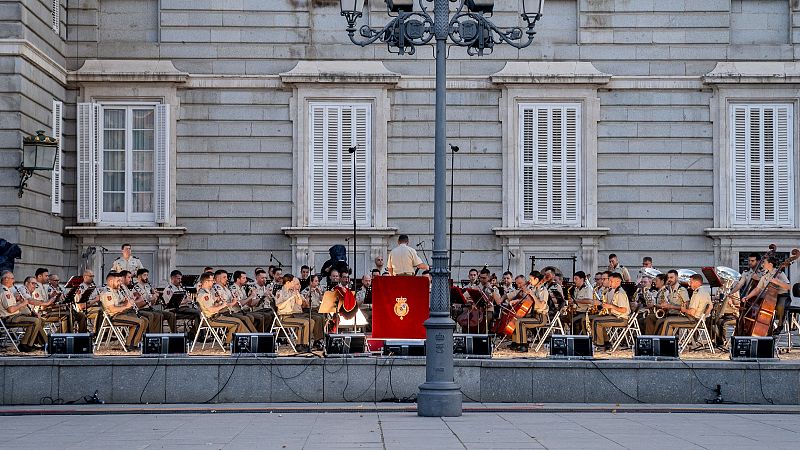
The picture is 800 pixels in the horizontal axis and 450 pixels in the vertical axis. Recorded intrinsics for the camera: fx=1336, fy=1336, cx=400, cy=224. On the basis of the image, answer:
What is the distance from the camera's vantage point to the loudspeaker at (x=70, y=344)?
20797 millimetres

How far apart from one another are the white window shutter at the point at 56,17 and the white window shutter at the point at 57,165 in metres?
1.67

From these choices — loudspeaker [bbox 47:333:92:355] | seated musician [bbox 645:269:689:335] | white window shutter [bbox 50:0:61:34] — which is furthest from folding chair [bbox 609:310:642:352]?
white window shutter [bbox 50:0:61:34]

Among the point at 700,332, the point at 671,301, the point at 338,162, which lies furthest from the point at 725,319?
the point at 338,162

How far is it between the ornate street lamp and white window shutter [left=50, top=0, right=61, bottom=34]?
3.96 metres

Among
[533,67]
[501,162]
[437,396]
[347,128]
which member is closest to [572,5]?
[533,67]

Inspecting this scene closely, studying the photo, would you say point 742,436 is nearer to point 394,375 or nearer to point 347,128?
point 394,375

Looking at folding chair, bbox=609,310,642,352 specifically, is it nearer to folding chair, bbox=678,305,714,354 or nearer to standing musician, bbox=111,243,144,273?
folding chair, bbox=678,305,714,354

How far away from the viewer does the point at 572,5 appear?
31.7m

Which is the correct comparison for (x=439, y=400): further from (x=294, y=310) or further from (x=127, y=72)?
(x=127, y=72)

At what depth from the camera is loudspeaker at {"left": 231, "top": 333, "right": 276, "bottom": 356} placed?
69.6 feet

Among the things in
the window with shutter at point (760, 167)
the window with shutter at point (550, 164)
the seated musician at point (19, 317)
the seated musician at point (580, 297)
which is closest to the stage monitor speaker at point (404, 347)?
the seated musician at point (580, 297)

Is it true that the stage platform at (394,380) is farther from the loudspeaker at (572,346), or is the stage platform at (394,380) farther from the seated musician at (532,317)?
the seated musician at (532,317)

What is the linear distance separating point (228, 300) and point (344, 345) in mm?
3388

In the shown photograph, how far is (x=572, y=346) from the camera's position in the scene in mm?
21266
